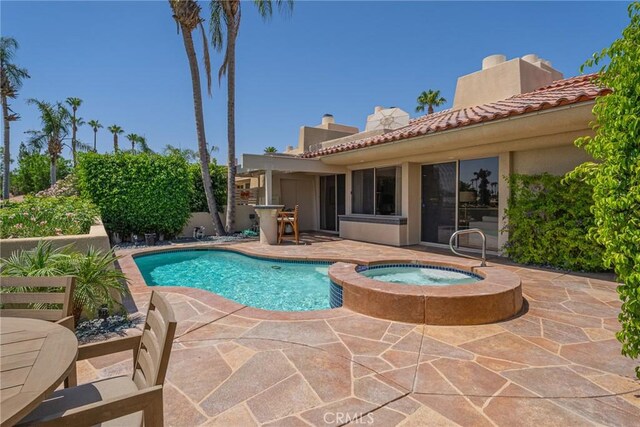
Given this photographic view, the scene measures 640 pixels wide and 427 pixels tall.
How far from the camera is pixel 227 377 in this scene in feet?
10.4

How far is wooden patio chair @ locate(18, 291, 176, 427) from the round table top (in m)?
0.15

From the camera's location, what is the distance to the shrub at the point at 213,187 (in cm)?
1443

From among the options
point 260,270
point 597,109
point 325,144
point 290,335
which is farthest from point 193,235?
point 597,109

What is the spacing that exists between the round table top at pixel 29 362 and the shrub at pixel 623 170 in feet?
12.0

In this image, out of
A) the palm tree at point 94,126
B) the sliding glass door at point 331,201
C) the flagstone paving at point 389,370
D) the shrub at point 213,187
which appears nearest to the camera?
the flagstone paving at point 389,370

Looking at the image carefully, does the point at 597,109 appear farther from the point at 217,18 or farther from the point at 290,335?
the point at 217,18

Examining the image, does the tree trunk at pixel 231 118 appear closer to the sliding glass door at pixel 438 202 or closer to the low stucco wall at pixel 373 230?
the low stucco wall at pixel 373 230

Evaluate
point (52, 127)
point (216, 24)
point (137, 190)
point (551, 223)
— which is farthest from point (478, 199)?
point (52, 127)

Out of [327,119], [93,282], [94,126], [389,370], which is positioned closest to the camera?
[389,370]

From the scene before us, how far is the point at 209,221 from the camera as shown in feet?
48.2

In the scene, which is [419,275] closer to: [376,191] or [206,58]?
[376,191]

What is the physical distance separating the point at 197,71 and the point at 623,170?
47.3 ft

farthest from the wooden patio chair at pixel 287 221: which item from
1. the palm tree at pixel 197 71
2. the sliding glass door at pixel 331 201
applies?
the sliding glass door at pixel 331 201

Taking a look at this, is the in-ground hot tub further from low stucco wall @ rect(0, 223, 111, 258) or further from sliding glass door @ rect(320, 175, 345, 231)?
sliding glass door @ rect(320, 175, 345, 231)
